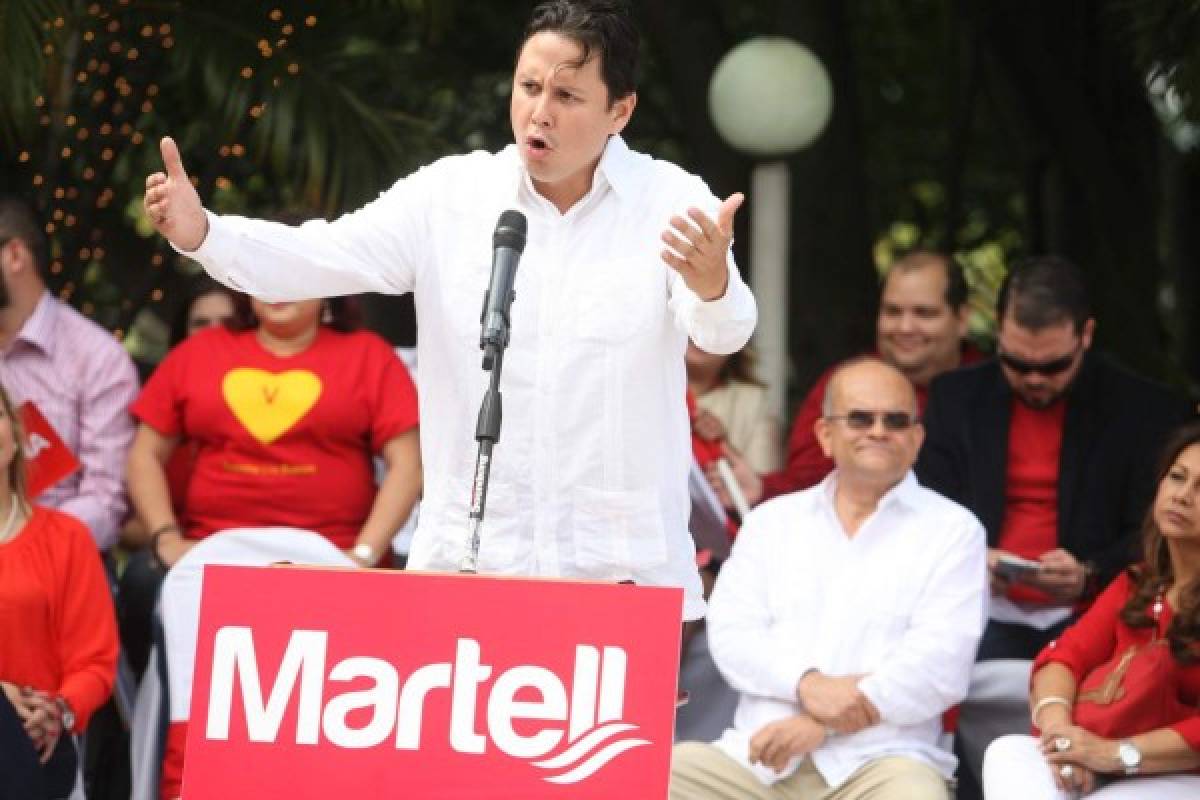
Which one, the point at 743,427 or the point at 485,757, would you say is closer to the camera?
the point at 485,757

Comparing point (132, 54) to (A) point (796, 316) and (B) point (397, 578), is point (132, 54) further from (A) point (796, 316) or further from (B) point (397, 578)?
(B) point (397, 578)

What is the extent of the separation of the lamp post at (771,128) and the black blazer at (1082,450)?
1.32 m

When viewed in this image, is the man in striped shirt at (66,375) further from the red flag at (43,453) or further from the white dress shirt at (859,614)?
the white dress shirt at (859,614)

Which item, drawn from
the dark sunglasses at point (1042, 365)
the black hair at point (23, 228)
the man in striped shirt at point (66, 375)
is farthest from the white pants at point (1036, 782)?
the black hair at point (23, 228)

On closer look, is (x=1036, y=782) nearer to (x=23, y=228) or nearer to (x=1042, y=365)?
(x=1042, y=365)

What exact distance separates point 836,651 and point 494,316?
2406 mm

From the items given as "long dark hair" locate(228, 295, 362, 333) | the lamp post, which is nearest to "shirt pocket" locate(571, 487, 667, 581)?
"long dark hair" locate(228, 295, 362, 333)

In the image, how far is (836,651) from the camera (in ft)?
18.9

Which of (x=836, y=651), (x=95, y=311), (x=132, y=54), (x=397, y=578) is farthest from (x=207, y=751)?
(x=95, y=311)

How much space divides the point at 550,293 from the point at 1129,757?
2.10m

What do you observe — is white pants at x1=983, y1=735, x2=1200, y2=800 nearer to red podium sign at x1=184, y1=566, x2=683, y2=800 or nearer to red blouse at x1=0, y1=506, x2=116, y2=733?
red podium sign at x1=184, y1=566, x2=683, y2=800

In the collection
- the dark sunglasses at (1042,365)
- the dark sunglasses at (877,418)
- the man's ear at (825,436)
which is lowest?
the man's ear at (825,436)

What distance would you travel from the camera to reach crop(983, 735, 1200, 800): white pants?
5211mm

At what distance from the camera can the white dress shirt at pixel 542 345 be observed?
4039 mm
